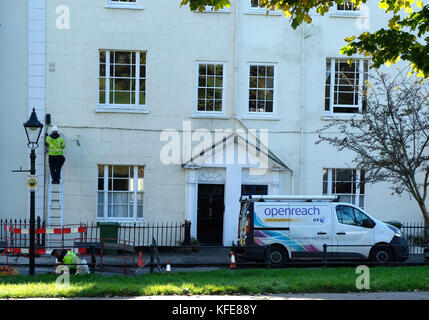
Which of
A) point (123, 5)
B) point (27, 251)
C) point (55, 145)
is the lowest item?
point (27, 251)

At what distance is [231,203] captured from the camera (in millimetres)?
22391

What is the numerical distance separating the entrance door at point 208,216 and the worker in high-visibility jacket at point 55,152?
16.4ft

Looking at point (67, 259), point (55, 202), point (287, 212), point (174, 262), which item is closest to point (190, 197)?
point (174, 262)

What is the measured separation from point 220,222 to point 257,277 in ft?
25.5

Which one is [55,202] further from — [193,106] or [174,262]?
[193,106]

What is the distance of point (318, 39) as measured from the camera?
22812 millimetres

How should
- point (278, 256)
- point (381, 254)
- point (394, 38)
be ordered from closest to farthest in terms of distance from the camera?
point (394, 38), point (278, 256), point (381, 254)

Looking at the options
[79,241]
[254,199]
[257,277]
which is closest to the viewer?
[257,277]

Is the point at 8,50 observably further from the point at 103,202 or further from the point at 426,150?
the point at 426,150

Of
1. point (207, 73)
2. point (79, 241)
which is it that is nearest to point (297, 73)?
point (207, 73)

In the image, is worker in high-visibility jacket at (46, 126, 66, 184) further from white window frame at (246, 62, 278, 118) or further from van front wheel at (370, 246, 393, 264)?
van front wheel at (370, 246, 393, 264)

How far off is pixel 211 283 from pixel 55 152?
9.93m

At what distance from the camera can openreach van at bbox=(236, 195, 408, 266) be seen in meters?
18.2

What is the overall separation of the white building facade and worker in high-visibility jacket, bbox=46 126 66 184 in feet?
1.59
